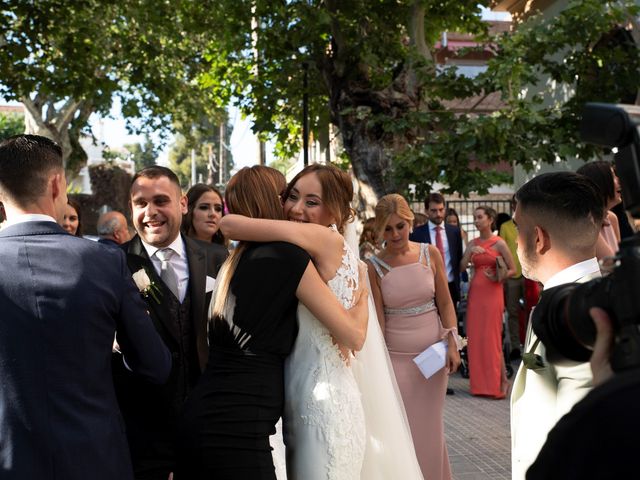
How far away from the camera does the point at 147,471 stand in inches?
141

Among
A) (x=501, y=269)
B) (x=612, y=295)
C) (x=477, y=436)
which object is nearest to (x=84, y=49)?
(x=501, y=269)

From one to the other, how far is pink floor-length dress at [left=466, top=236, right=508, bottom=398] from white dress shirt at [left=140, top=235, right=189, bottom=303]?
22.0ft

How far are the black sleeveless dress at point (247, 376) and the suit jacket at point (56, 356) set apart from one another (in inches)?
15.1

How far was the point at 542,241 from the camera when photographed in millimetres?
2695

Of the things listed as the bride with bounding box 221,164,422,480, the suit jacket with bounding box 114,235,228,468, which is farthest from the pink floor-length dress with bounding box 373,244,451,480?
the suit jacket with bounding box 114,235,228,468

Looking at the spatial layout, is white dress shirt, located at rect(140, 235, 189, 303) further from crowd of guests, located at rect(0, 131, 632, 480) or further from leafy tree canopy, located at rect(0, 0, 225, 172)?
leafy tree canopy, located at rect(0, 0, 225, 172)

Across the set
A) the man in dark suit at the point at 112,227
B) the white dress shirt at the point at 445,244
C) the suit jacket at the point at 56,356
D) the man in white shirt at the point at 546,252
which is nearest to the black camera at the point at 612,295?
the man in white shirt at the point at 546,252

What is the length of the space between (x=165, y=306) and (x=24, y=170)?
113cm

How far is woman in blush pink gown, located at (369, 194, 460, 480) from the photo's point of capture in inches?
234

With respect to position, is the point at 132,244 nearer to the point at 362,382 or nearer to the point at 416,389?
the point at 362,382

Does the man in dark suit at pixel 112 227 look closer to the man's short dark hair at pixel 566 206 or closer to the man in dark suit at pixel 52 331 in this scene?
the man in dark suit at pixel 52 331

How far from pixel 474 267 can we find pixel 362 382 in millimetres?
6525

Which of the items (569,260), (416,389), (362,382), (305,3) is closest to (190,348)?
(362,382)

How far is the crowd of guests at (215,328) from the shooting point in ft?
8.82
